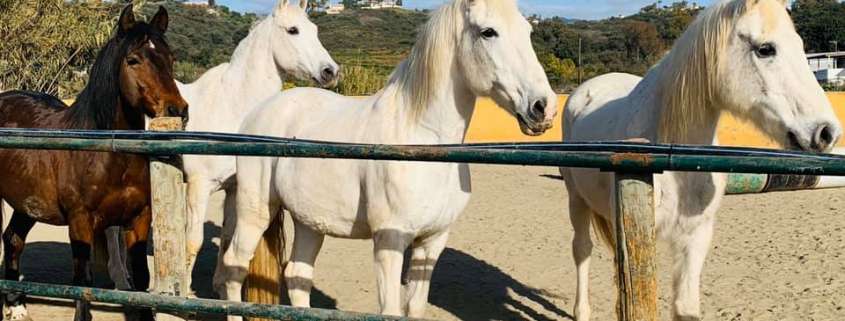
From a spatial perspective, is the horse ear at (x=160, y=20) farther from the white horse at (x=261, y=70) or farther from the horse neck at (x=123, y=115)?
the white horse at (x=261, y=70)

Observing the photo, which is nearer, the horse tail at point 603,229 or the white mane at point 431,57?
the white mane at point 431,57

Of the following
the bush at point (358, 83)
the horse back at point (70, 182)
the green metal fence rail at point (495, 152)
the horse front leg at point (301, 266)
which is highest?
the green metal fence rail at point (495, 152)

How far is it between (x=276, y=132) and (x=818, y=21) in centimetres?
4018

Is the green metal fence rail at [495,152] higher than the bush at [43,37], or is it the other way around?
the green metal fence rail at [495,152]

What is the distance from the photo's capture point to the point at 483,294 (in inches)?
232

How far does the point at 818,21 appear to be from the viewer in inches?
1529

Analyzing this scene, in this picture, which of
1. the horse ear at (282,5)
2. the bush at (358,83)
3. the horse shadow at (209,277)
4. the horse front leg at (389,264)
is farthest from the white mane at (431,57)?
the bush at (358,83)

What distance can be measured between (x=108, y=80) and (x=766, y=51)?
120 inches

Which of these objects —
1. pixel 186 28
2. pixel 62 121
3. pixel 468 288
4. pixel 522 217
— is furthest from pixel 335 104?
pixel 186 28

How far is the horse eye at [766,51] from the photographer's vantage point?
328 centimetres

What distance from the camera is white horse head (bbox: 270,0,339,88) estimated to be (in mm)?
5910

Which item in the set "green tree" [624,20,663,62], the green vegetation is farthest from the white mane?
"green tree" [624,20,663,62]

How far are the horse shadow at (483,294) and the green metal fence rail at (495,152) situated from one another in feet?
10.8

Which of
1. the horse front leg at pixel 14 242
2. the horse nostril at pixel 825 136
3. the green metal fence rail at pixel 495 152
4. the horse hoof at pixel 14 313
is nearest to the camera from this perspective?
the green metal fence rail at pixel 495 152
